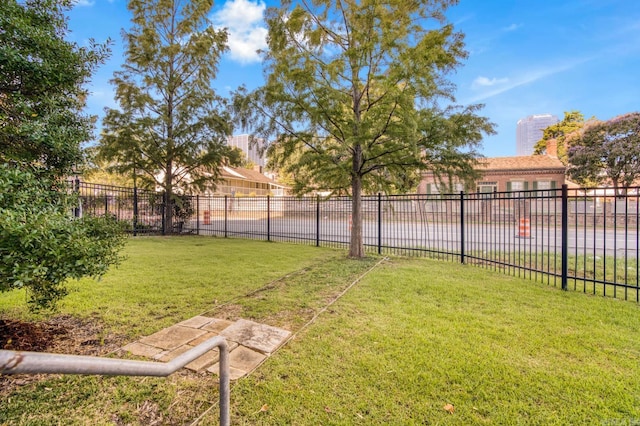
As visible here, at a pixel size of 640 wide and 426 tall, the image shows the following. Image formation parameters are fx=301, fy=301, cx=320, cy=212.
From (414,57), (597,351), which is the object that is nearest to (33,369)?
(597,351)

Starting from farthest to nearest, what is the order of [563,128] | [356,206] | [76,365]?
[563,128] → [356,206] → [76,365]

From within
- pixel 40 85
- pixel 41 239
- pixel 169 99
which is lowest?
pixel 41 239

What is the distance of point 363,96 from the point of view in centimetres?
752

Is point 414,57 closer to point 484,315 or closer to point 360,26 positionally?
point 360,26

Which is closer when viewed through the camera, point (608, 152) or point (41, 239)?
point (41, 239)

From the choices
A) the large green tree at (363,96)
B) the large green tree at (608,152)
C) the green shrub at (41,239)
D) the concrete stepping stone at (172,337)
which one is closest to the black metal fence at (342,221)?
the large green tree at (363,96)

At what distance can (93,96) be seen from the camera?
313cm

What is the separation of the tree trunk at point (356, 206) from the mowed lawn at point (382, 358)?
2390 mm

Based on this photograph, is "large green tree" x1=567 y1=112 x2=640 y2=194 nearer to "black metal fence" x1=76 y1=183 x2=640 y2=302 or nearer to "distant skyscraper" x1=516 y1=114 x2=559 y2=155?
"black metal fence" x1=76 y1=183 x2=640 y2=302

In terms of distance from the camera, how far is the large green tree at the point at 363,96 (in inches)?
231

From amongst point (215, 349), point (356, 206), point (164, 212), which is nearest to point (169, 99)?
point (164, 212)

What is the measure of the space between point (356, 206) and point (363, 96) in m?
2.77

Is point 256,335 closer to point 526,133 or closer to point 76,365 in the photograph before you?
point 76,365

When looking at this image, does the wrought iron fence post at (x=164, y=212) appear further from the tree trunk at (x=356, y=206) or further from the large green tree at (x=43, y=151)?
the large green tree at (x=43, y=151)
